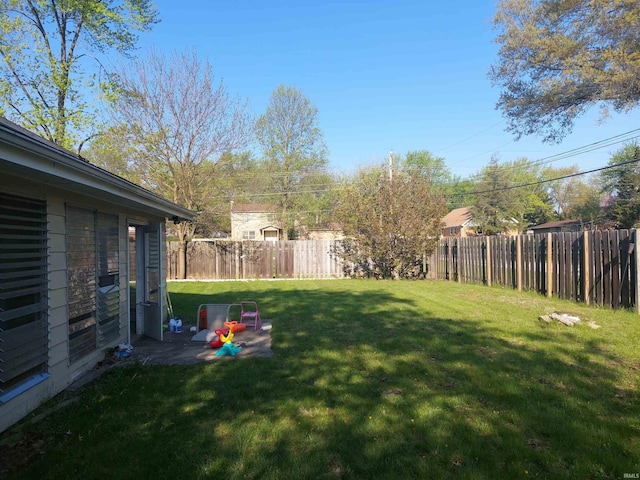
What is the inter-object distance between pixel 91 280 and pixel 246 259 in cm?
1222

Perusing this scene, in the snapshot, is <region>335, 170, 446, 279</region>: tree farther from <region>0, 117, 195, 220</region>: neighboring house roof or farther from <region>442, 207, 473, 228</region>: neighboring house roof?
<region>442, 207, 473, 228</region>: neighboring house roof

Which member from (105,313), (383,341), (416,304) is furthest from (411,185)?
(105,313)

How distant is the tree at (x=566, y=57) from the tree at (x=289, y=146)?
1779cm

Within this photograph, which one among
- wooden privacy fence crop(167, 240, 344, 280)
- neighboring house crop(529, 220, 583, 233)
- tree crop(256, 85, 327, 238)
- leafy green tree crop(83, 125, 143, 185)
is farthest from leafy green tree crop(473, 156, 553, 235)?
leafy green tree crop(83, 125, 143, 185)

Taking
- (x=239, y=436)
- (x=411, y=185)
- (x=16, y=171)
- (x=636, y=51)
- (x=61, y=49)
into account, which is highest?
(x=61, y=49)

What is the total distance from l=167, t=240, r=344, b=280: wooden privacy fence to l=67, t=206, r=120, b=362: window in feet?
37.3

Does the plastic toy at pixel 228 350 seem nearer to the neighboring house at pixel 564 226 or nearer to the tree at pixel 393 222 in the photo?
the tree at pixel 393 222

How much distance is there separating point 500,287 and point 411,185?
5559 mm

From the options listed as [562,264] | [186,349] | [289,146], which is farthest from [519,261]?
[289,146]

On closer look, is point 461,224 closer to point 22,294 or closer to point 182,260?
point 182,260

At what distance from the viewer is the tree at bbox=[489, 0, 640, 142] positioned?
11.1 meters

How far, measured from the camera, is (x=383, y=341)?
5.89 metres

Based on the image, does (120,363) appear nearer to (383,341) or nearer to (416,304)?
(383,341)

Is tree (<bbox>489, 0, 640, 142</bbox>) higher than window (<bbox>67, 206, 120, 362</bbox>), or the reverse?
tree (<bbox>489, 0, 640, 142</bbox>)
